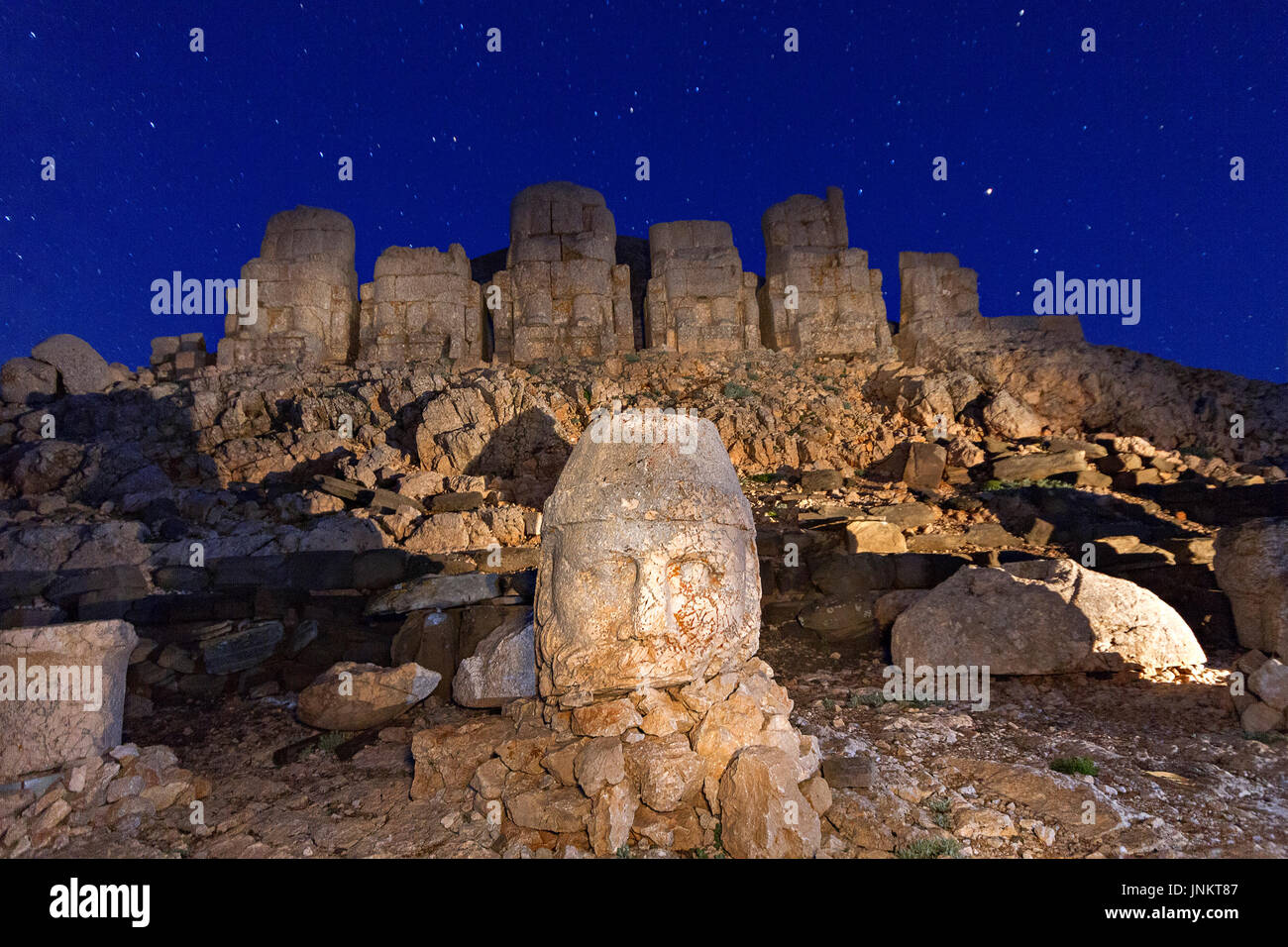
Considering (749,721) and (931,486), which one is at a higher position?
(931,486)

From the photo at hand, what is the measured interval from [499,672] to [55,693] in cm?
327

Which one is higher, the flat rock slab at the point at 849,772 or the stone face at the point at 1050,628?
the stone face at the point at 1050,628

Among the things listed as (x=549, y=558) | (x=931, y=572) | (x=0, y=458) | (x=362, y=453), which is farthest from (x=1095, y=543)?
(x=0, y=458)

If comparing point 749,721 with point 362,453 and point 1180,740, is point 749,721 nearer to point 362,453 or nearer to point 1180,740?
point 1180,740

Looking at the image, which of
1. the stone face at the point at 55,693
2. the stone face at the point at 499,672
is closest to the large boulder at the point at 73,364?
the stone face at the point at 55,693

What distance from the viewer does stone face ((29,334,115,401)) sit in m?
16.1

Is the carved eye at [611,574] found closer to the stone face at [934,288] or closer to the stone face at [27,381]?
the stone face at [934,288]

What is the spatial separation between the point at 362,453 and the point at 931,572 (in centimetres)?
1072

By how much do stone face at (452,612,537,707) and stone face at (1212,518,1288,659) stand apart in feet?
22.7

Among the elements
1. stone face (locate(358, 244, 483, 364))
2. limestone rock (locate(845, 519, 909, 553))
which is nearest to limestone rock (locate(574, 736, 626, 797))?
limestone rock (locate(845, 519, 909, 553))

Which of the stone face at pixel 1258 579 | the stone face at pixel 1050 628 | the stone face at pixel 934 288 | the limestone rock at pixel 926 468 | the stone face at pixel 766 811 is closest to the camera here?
the stone face at pixel 766 811

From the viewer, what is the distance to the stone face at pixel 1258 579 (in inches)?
239

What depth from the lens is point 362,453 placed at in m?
13.2

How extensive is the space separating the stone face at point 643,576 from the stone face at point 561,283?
1352cm
